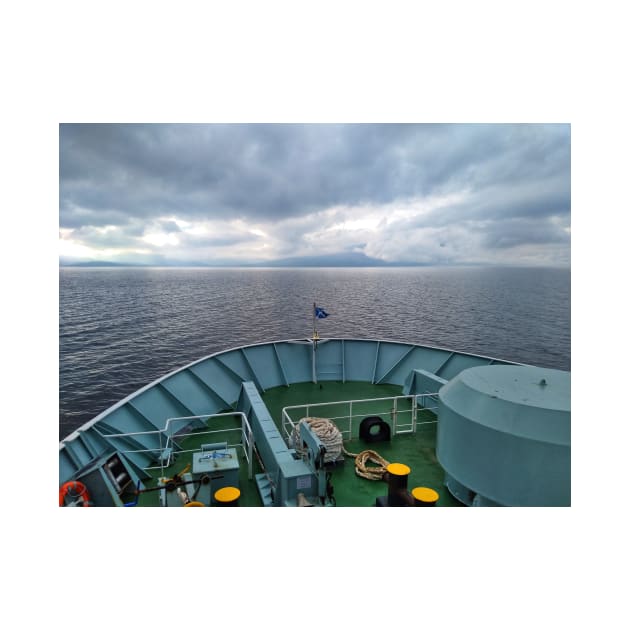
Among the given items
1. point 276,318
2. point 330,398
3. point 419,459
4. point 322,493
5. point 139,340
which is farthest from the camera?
point 276,318

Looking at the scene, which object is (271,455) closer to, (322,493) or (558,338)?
(322,493)

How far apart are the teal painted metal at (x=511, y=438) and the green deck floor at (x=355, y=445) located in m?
1.50

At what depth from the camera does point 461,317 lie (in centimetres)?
3306

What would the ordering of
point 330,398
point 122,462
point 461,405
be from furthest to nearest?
point 330,398 → point 122,462 → point 461,405

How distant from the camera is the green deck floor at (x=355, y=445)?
18.4 feet

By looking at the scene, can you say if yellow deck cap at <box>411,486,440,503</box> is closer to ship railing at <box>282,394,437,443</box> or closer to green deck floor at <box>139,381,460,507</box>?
green deck floor at <box>139,381,460,507</box>

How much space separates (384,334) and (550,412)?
21747 millimetres

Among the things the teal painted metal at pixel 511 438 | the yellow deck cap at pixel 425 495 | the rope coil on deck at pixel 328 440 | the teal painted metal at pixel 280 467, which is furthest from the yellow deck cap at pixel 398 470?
the rope coil on deck at pixel 328 440

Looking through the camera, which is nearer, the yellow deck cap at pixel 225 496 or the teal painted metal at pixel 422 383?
the yellow deck cap at pixel 225 496

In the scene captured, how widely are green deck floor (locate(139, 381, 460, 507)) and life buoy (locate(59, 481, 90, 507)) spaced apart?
128cm

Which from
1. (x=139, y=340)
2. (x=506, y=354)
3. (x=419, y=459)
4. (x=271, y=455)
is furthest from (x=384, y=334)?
(x=271, y=455)

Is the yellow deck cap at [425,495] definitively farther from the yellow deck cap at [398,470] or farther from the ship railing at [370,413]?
the ship railing at [370,413]

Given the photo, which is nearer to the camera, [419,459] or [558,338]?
[419,459]

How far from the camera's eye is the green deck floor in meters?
5.60
